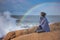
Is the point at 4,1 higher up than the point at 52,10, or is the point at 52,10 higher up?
the point at 4,1

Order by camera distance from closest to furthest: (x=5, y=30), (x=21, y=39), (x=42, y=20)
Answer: (x=21, y=39) → (x=42, y=20) → (x=5, y=30)

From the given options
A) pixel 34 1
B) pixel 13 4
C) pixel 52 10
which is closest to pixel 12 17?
pixel 13 4

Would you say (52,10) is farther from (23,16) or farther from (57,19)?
(23,16)

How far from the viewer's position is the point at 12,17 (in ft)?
16.8

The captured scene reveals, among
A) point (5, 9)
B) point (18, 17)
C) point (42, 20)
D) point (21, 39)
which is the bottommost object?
point (21, 39)

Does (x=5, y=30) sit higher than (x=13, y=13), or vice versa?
(x=13, y=13)

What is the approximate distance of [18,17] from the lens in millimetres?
5098

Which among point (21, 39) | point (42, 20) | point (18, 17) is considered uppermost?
point (18, 17)

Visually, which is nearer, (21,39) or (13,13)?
(21,39)

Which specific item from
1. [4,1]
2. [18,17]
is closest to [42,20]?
[18,17]

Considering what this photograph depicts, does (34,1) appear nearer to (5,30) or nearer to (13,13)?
(13,13)

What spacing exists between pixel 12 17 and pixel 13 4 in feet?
1.56

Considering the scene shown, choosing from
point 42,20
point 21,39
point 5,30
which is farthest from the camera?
point 5,30

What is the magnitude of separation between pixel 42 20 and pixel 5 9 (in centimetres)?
251
